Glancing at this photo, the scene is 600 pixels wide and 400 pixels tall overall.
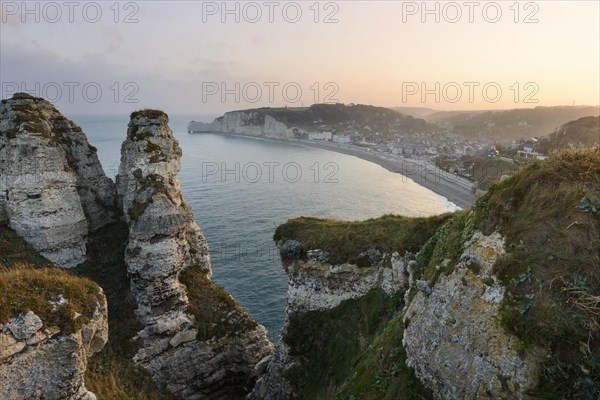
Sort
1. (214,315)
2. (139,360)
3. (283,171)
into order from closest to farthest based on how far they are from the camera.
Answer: (139,360)
(214,315)
(283,171)

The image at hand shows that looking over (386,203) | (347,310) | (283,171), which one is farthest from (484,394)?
(283,171)

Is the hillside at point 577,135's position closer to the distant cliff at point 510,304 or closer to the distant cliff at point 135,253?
the distant cliff at point 135,253

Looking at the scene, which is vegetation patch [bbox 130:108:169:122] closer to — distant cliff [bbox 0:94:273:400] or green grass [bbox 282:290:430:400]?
distant cliff [bbox 0:94:273:400]

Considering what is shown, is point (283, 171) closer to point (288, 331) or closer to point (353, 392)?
point (288, 331)

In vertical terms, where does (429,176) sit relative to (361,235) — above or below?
above

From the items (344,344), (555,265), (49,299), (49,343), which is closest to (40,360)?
(49,343)

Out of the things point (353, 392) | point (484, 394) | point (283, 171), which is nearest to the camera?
point (484, 394)

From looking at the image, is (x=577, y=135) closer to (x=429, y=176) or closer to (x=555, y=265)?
(x=429, y=176)
